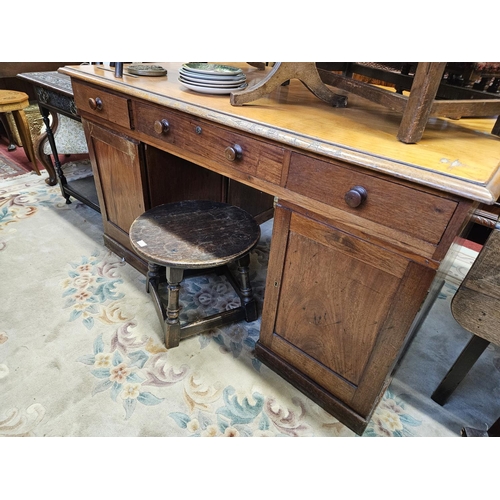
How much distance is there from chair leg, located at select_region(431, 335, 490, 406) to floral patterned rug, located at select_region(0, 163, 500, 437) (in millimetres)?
48

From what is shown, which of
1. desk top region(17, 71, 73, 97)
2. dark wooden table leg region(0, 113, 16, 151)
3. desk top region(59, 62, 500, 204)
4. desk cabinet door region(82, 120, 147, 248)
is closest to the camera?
desk top region(59, 62, 500, 204)

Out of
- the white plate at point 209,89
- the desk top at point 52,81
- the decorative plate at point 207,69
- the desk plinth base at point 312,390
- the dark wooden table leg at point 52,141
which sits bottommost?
the desk plinth base at point 312,390

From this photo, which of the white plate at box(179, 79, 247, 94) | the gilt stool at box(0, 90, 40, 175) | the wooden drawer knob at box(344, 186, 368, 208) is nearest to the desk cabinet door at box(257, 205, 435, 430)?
the wooden drawer knob at box(344, 186, 368, 208)

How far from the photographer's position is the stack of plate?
1019 mm

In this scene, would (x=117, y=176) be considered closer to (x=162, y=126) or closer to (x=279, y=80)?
(x=162, y=126)

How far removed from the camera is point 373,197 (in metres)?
0.71

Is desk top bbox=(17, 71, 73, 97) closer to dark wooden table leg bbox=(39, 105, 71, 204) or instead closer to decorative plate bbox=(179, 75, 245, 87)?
dark wooden table leg bbox=(39, 105, 71, 204)

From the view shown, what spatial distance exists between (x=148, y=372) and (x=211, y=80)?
101 cm

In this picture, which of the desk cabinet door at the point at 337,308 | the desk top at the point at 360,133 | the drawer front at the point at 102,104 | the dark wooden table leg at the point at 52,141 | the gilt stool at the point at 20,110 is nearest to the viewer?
the desk top at the point at 360,133

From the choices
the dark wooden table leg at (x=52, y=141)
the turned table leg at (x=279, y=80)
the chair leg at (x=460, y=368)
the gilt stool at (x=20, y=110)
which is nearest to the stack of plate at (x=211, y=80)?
the turned table leg at (x=279, y=80)

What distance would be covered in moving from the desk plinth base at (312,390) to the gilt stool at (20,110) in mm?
2276

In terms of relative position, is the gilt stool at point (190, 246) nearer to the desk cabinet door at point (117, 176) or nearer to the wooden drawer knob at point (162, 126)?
the desk cabinet door at point (117, 176)

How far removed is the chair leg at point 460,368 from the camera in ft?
3.35

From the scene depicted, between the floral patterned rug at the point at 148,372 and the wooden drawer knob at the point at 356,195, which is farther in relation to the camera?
the floral patterned rug at the point at 148,372
